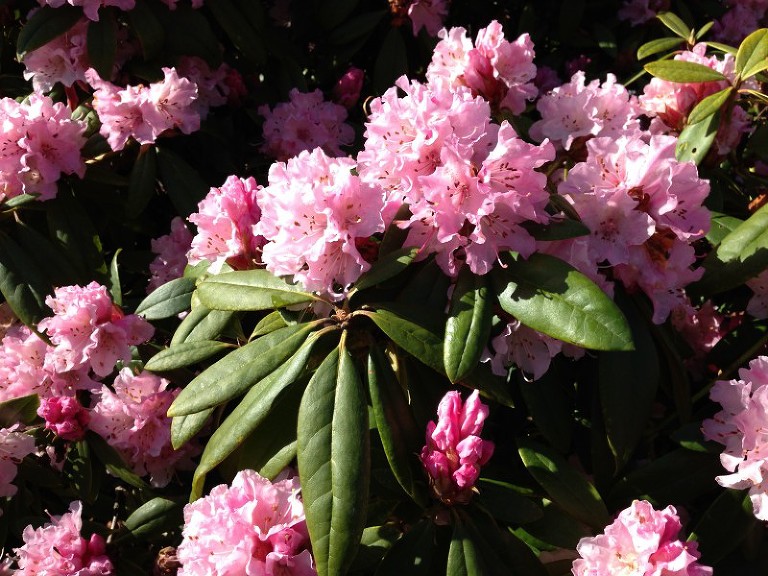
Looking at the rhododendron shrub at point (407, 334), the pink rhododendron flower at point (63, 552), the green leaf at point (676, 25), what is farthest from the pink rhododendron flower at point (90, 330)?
the green leaf at point (676, 25)

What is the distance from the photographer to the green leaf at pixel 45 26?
182cm

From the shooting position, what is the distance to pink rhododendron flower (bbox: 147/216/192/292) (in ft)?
5.99

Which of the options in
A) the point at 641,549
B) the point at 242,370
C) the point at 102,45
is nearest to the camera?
the point at 641,549

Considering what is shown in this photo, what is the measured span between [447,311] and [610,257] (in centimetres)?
24

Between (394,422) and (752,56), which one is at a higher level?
(752,56)

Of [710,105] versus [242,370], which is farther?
[710,105]

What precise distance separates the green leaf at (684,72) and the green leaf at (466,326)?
0.64 meters

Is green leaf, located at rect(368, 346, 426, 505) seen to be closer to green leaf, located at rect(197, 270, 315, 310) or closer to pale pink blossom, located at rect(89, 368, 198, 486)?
green leaf, located at rect(197, 270, 315, 310)

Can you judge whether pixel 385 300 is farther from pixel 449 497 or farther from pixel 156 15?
pixel 156 15

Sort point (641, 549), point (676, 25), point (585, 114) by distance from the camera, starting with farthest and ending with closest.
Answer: point (676, 25)
point (585, 114)
point (641, 549)

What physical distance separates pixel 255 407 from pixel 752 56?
108 centimetres

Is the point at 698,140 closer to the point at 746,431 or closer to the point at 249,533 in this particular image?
the point at 746,431

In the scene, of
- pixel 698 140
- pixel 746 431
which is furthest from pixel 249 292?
pixel 698 140

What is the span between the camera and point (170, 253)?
1834 mm
